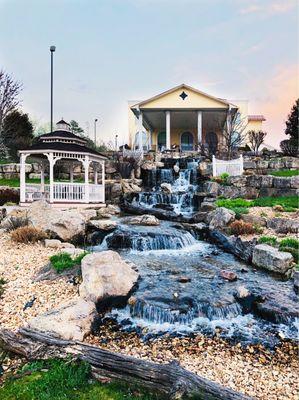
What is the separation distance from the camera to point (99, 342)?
4.42m

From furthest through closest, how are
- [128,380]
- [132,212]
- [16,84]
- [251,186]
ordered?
[16,84] → [251,186] → [132,212] → [128,380]

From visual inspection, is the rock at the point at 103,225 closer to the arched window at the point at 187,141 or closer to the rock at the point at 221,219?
the rock at the point at 221,219

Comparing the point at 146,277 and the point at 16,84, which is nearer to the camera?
the point at 146,277

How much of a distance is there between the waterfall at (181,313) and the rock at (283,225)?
5.34m

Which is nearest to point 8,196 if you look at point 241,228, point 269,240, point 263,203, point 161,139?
point 241,228

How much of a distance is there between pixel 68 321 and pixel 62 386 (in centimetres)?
131

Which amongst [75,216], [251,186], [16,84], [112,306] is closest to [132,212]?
[75,216]

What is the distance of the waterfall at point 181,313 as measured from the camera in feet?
16.8

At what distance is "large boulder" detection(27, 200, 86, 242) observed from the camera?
9312mm

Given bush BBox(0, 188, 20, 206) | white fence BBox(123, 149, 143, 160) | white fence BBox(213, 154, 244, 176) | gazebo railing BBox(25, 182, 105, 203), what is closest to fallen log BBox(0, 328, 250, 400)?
gazebo railing BBox(25, 182, 105, 203)

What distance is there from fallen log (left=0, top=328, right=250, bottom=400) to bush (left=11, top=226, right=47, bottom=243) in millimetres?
4842

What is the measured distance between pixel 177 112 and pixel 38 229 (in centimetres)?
2063

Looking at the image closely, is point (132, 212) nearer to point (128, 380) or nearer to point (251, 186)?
point (251, 186)

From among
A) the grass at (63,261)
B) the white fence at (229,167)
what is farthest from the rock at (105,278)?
the white fence at (229,167)
